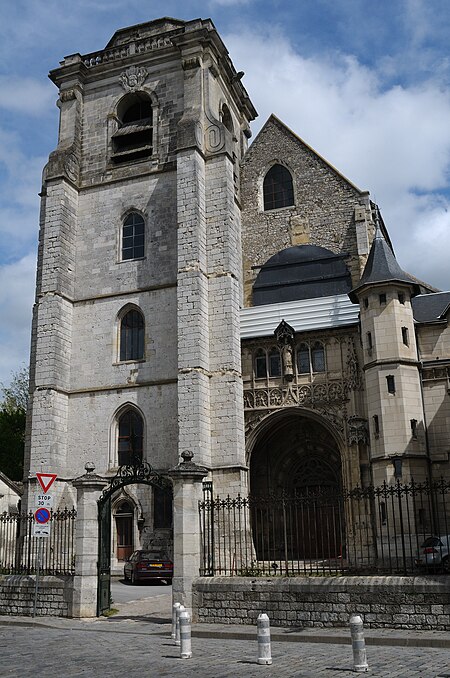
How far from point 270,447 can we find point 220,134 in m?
11.0

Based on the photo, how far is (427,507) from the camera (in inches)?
786

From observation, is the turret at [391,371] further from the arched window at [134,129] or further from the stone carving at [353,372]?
the arched window at [134,129]

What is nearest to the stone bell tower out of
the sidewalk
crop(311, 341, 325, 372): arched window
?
crop(311, 341, 325, 372): arched window

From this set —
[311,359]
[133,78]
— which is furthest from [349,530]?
[133,78]


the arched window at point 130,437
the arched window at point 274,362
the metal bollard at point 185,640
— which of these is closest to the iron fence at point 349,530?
the arched window at point 130,437

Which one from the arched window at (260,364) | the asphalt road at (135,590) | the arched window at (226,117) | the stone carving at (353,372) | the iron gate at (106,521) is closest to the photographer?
the iron gate at (106,521)

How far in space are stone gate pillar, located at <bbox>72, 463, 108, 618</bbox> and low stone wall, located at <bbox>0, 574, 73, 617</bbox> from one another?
0.97 ft

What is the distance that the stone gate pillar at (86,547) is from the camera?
13.4 meters

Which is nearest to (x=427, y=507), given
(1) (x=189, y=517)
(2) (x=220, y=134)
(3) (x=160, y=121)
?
(1) (x=189, y=517)

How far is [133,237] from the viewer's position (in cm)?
2591

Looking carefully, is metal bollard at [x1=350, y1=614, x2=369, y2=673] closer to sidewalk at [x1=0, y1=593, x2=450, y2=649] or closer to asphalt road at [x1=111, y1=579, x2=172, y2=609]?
sidewalk at [x1=0, y1=593, x2=450, y2=649]

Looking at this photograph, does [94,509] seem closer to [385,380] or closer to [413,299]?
[385,380]

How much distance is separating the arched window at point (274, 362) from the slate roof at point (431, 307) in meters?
4.66

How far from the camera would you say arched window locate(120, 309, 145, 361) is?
24547mm
